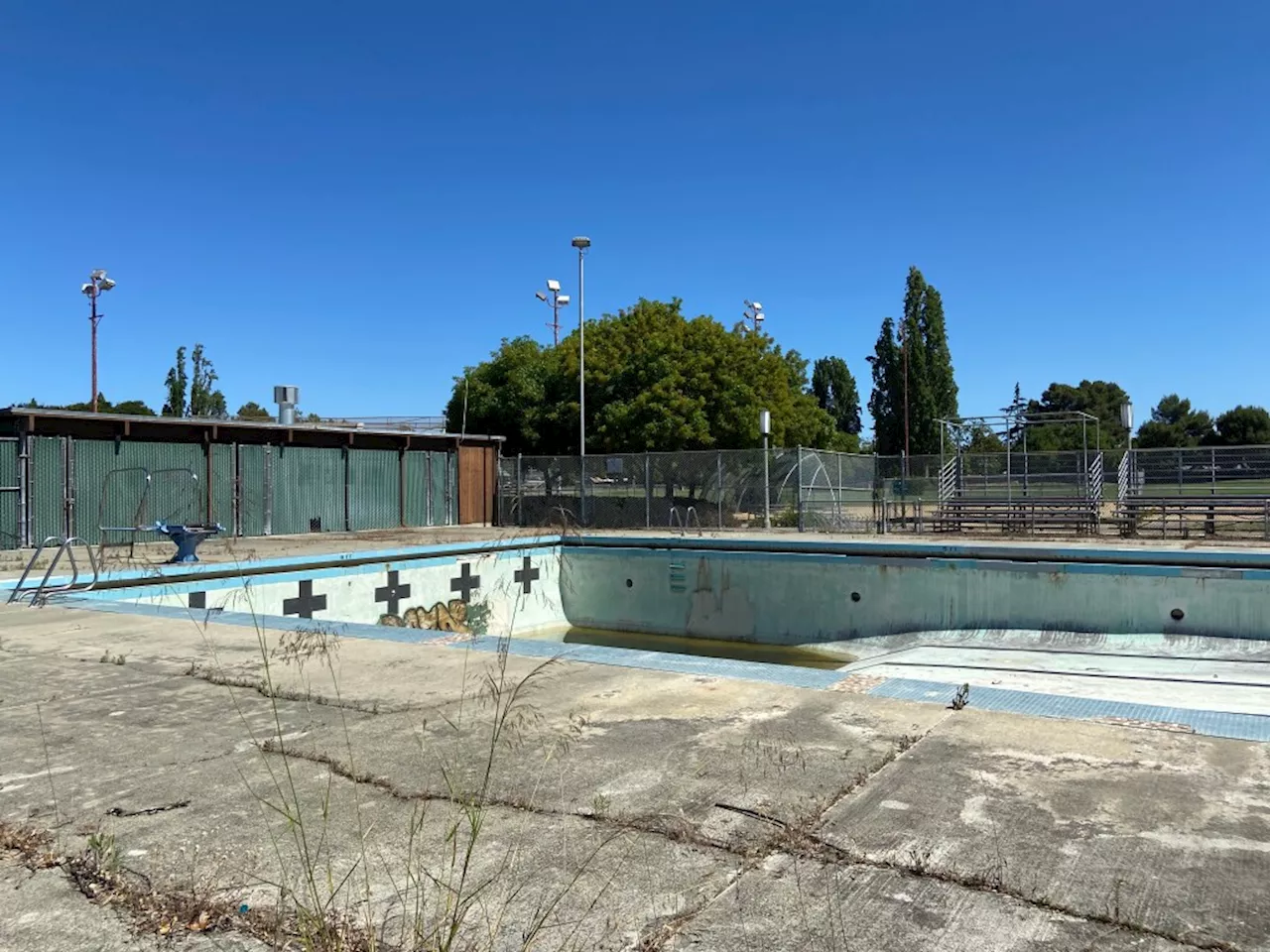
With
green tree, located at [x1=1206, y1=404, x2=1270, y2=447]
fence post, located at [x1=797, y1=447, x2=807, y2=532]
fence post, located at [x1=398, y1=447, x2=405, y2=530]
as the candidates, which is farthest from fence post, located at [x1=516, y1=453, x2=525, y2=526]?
green tree, located at [x1=1206, y1=404, x2=1270, y2=447]

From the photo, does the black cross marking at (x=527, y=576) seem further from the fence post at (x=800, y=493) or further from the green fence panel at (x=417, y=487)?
the green fence panel at (x=417, y=487)

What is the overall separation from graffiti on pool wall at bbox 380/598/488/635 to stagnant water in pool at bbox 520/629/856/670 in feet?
4.50

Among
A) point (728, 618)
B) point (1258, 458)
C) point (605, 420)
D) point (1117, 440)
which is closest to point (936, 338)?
point (1117, 440)

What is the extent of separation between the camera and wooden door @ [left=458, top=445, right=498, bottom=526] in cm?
2577

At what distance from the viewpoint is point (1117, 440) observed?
7294 centimetres

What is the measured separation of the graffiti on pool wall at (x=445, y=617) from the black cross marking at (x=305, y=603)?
50.1 inches

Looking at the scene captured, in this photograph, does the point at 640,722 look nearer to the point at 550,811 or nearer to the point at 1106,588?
the point at 550,811

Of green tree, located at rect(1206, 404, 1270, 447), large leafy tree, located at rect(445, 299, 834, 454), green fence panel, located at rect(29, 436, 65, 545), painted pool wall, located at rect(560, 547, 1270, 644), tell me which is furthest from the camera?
green tree, located at rect(1206, 404, 1270, 447)

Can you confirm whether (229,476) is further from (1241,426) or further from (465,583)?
(1241,426)

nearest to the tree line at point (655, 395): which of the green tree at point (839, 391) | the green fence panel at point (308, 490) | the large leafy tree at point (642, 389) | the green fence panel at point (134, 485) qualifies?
the large leafy tree at point (642, 389)

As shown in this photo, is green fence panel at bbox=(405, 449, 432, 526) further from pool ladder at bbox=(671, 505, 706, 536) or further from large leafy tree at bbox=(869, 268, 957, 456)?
large leafy tree at bbox=(869, 268, 957, 456)

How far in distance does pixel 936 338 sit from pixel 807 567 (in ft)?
144

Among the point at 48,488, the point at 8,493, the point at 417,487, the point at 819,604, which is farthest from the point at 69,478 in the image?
the point at 819,604

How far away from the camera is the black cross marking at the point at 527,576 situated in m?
17.4
